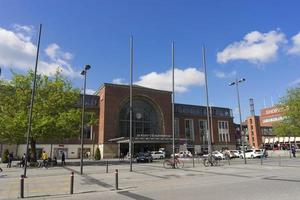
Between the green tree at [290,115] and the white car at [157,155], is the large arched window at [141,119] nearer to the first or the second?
the white car at [157,155]

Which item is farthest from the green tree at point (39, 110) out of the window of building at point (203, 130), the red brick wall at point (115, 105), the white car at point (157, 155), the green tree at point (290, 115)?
the window of building at point (203, 130)

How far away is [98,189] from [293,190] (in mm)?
9150

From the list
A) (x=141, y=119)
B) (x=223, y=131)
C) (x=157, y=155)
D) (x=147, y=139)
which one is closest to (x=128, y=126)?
(x=141, y=119)

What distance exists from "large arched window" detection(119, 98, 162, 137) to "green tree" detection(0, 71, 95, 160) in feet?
106

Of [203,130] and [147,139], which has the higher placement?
[203,130]

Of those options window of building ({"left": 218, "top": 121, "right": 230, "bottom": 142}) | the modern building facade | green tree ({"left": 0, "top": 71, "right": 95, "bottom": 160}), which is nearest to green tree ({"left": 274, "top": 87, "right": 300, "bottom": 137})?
the modern building facade

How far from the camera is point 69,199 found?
12.4 m

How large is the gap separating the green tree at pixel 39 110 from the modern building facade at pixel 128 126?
26566 mm

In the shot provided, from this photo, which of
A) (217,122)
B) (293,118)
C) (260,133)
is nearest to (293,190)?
(293,118)

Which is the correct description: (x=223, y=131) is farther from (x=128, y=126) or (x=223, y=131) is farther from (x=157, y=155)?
(x=157, y=155)

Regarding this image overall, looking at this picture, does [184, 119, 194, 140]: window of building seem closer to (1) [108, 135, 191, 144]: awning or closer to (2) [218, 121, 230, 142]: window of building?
(2) [218, 121, 230, 142]: window of building

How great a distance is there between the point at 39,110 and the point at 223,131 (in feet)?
220

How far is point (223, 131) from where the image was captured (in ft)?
304

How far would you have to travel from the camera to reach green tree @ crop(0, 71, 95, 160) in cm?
3438
